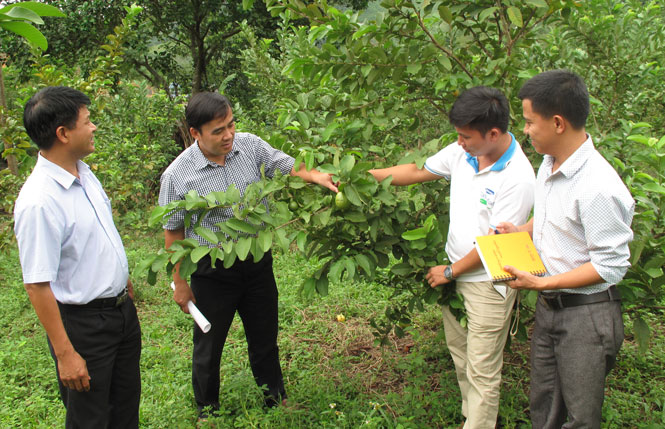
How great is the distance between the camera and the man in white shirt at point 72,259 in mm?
1888

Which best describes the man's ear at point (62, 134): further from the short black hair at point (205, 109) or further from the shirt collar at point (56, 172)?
the short black hair at point (205, 109)

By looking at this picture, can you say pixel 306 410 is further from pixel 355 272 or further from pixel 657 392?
pixel 657 392

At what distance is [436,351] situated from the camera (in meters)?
3.38

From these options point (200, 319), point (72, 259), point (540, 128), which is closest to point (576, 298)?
point (540, 128)

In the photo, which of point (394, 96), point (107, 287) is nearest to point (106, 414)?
point (107, 287)

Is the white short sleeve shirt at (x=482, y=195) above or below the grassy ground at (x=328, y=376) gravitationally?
above

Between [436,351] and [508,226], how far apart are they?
1590mm

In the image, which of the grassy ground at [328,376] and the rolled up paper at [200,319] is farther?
the grassy ground at [328,376]

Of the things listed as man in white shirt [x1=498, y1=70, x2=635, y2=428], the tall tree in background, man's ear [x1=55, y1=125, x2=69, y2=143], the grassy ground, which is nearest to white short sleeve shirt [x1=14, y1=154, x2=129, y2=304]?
man's ear [x1=55, y1=125, x2=69, y2=143]

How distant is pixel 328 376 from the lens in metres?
3.28

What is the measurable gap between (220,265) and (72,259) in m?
0.75

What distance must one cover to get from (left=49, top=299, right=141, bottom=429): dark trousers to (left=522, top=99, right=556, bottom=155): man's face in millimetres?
1809

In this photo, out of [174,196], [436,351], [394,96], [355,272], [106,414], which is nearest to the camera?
[106,414]

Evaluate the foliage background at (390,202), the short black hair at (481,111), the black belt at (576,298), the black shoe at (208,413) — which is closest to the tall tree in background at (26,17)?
the foliage background at (390,202)
